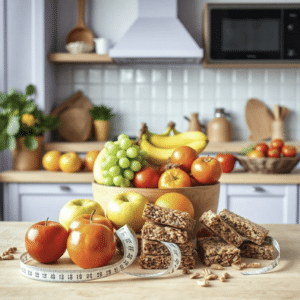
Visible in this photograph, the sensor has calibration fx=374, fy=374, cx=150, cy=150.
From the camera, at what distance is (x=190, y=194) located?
1.07m

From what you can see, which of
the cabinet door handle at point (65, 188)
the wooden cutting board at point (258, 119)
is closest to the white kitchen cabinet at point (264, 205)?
the wooden cutting board at point (258, 119)

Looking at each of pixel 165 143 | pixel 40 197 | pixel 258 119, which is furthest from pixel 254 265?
pixel 258 119

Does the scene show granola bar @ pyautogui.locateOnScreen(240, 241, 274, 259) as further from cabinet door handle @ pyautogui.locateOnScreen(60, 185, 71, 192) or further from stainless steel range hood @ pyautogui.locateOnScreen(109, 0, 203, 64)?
stainless steel range hood @ pyautogui.locateOnScreen(109, 0, 203, 64)

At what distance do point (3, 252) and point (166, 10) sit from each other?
287 cm

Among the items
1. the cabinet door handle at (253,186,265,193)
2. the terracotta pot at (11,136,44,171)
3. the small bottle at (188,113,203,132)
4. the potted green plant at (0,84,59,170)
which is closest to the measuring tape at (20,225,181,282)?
the cabinet door handle at (253,186,265,193)

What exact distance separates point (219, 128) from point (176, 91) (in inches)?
23.4

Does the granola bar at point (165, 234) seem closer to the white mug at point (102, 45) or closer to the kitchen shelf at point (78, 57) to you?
the kitchen shelf at point (78, 57)

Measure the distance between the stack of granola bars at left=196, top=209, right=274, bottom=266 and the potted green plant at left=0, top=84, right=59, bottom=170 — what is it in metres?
2.18

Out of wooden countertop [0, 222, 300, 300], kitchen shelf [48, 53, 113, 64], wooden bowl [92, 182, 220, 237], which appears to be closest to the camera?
wooden countertop [0, 222, 300, 300]

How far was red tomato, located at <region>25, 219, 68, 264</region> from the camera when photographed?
0.81 m

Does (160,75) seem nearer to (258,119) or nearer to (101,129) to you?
(101,129)

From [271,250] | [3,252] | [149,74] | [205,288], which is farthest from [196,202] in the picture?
[149,74]

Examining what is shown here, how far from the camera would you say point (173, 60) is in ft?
11.3

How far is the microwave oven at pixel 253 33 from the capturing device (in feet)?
10.5
